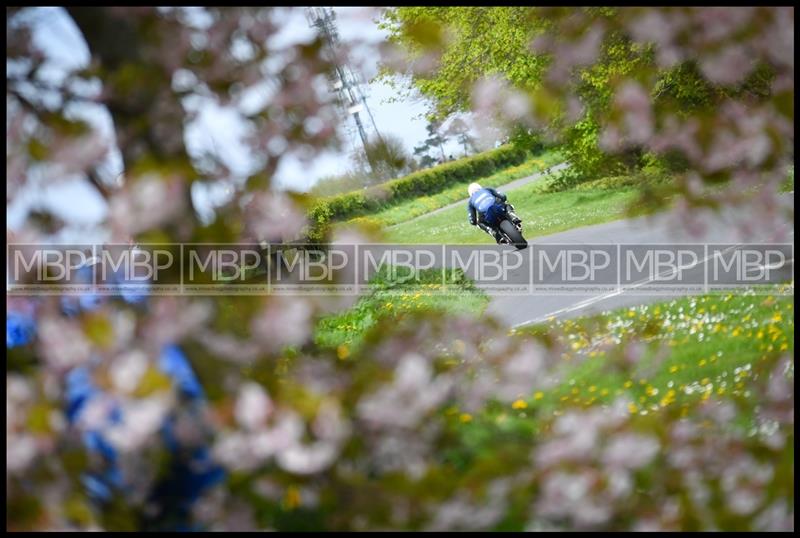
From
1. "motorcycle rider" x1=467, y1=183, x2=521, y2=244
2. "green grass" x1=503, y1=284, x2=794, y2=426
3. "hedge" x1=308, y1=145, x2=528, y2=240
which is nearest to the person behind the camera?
"green grass" x1=503, y1=284, x2=794, y2=426

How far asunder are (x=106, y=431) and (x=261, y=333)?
1.29 ft

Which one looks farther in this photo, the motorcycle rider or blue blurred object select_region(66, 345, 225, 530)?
the motorcycle rider

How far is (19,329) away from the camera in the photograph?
242 centimetres

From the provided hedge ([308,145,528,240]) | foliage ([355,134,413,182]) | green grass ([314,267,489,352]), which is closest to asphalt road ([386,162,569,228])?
hedge ([308,145,528,240])

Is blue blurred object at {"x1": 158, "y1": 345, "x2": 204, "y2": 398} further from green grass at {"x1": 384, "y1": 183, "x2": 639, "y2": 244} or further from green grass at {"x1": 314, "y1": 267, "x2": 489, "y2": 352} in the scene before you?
green grass at {"x1": 384, "y1": 183, "x2": 639, "y2": 244}

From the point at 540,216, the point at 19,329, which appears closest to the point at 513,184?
the point at 540,216

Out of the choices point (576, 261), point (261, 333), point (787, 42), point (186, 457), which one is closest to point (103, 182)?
point (261, 333)

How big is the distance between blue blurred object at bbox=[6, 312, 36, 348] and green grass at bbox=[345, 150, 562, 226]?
17.9 m

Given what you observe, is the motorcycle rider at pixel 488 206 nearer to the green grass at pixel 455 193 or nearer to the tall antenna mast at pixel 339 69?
the tall antenna mast at pixel 339 69

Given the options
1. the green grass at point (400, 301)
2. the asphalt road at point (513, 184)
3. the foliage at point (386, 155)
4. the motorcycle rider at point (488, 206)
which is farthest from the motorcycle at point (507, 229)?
the asphalt road at point (513, 184)

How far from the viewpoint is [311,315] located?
81.5 inches

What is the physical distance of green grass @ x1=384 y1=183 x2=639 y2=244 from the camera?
43.8ft

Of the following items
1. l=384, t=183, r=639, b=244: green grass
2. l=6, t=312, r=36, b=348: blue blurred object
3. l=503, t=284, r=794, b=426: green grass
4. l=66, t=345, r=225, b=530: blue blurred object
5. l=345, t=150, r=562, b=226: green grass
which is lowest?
l=503, t=284, r=794, b=426: green grass

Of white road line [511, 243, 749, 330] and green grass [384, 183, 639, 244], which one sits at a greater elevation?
green grass [384, 183, 639, 244]
